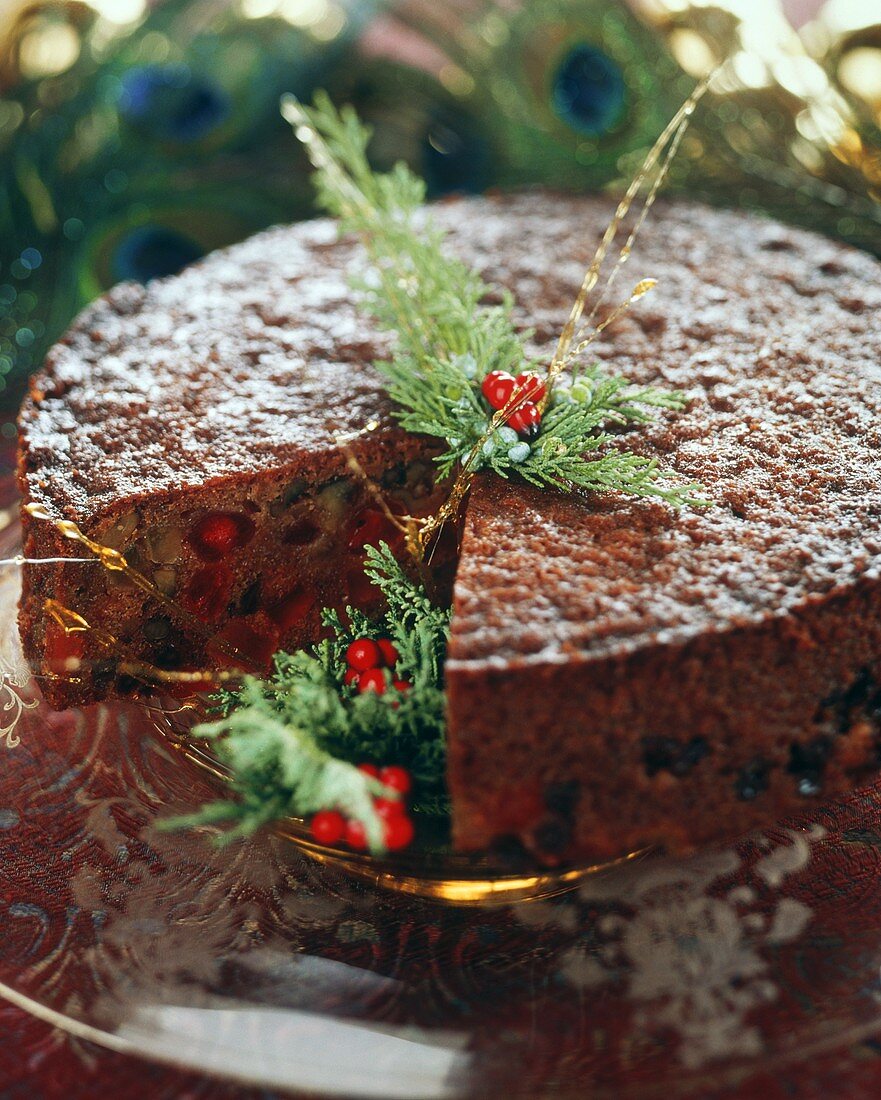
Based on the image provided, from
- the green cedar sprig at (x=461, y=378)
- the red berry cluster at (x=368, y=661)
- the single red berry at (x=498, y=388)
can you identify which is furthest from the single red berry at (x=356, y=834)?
the single red berry at (x=498, y=388)

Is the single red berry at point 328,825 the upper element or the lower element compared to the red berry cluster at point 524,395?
lower

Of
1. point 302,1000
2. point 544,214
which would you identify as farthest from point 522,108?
point 302,1000

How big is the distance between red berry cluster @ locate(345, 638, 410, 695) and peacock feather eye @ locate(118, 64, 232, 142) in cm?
202

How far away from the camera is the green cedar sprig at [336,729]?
151cm

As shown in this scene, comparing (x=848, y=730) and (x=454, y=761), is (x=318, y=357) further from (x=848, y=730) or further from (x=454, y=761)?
(x=848, y=730)

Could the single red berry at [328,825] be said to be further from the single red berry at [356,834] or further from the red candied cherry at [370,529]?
the red candied cherry at [370,529]

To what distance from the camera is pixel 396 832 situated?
5.17 feet

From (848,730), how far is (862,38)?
193 cm

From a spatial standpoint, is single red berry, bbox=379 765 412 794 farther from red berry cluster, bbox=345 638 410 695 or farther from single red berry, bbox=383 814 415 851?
red berry cluster, bbox=345 638 410 695

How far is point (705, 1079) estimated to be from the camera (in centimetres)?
131

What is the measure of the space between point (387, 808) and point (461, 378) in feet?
2.59

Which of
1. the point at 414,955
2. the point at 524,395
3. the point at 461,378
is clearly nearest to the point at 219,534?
the point at 461,378

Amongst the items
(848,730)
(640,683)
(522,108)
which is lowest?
(848,730)

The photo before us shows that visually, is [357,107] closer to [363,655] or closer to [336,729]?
[363,655]
